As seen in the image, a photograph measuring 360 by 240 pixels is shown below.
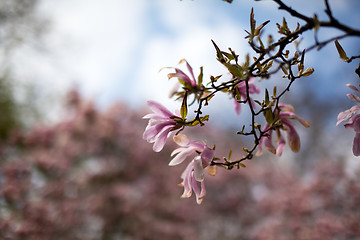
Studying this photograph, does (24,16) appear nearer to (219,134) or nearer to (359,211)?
(219,134)

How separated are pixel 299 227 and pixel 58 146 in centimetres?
231

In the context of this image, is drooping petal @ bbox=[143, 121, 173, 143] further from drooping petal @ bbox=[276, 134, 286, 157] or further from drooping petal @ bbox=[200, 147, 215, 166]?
drooping petal @ bbox=[276, 134, 286, 157]

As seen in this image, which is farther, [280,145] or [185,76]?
[280,145]

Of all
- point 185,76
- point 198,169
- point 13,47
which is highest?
point 13,47

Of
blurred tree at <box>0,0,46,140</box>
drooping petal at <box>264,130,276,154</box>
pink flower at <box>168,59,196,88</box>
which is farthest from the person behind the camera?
blurred tree at <box>0,0,46,140</box>

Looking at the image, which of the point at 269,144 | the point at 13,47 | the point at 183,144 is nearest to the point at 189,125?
the point at 183,144

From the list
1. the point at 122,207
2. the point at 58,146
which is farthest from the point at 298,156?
the point at 58,146

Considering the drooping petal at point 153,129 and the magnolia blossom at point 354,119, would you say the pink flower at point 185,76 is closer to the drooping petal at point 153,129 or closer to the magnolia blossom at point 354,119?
the drooping petal at point 153,129

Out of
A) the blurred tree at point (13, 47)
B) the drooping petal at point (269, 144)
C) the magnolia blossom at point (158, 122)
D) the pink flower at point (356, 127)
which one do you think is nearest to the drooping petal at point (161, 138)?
the magnolia blossom at point (158, 122)

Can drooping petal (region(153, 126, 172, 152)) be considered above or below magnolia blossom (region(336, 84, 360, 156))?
above

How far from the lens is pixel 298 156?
6.85 m

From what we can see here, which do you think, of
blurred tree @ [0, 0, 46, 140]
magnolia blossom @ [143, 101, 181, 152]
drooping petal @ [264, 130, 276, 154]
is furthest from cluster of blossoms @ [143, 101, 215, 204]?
blurred tree @ [0, 0, 46, 140]

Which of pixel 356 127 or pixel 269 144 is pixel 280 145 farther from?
pixel 356 127

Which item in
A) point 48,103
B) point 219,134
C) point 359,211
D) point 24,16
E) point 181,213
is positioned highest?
point 24,16
